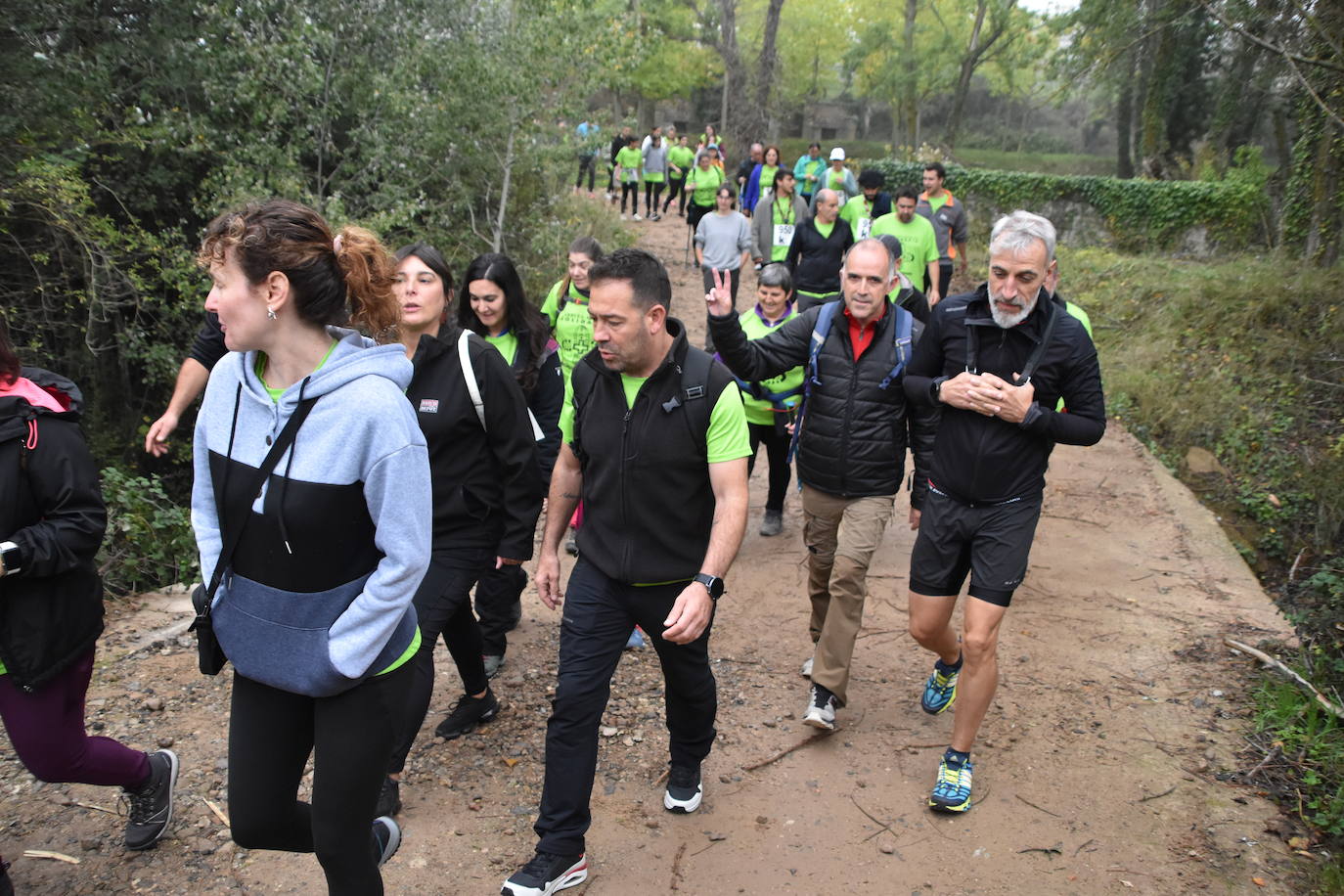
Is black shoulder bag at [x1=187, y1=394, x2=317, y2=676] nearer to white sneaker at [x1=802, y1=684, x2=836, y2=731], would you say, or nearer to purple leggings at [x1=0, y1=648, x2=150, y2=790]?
purple leggings at [x1=0, y1=648, x2=150, y2=790]

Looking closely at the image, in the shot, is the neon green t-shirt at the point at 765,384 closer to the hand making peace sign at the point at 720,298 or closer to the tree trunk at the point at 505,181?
the hand making peace sign at the point at 720,298

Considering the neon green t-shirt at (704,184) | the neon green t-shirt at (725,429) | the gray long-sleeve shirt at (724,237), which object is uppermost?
the neon green t-shirt at (704,184)

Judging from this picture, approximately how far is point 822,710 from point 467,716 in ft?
5.47

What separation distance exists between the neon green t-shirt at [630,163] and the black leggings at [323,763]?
1943 cm

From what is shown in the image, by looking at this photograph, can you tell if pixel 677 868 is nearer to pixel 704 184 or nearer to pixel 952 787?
pixel 952 787

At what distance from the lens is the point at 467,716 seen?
4441mm

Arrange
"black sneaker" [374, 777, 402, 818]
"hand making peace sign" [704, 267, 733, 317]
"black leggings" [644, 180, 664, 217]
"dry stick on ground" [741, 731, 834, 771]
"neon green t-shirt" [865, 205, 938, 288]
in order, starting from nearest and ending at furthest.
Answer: "black sneaker" [374, 777, 402, 818], "hand making peace sign" [704, 267, 733, 317], "dry stick on ground" [741, 731, 834, 771], "neon green t-shirt" [865, 205, 938, 288], "black leggings" [644, 180, 664, 217]

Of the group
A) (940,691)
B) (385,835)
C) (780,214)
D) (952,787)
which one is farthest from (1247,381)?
(385,835)

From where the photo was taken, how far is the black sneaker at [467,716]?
173 inches

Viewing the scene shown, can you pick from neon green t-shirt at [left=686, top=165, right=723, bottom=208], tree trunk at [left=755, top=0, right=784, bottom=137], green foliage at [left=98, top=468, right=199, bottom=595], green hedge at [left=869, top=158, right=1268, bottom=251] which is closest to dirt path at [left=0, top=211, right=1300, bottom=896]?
green foliage at [left=98, top=468, right=199, bottom=595]

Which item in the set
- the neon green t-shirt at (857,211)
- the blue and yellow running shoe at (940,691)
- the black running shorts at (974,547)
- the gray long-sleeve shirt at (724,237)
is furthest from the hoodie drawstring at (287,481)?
the neon green t-shirt at (857,211)

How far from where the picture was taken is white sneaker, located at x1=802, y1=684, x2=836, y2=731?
4.53 metres

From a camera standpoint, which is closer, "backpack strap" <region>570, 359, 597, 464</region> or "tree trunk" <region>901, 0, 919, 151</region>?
"backpack strap" <region>570, 359, 597, 464</region>

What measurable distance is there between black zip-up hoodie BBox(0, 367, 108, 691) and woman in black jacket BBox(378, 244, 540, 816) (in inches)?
43.6
